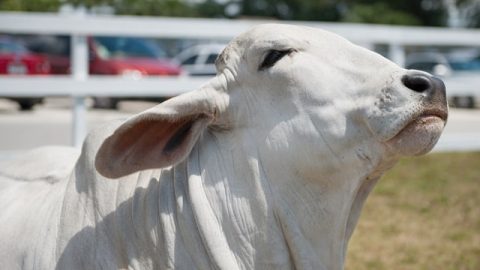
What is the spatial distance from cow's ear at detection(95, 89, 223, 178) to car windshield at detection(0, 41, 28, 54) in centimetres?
1049

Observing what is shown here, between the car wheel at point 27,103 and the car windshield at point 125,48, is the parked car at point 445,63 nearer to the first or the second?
the car windshield at point 125,48

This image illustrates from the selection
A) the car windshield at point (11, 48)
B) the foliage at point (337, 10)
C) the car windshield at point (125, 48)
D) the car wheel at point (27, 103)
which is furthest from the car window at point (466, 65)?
the car wheel at point (27, 103)

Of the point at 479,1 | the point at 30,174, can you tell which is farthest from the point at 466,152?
the point at 479,1

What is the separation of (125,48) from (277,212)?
33.2 ft

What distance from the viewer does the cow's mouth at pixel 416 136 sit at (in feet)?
6.15

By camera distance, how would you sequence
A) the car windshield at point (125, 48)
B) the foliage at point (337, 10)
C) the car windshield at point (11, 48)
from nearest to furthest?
the car windshield at point (125, 48), the car windshield at point (11, 48), the foliage at point (337, 10)

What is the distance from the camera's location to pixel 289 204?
1.99 m

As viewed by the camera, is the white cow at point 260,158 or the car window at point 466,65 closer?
the white cow at point 260,158

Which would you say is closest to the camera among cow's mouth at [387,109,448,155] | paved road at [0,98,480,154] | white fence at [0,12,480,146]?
cow's mouth at [387,109,448,155]

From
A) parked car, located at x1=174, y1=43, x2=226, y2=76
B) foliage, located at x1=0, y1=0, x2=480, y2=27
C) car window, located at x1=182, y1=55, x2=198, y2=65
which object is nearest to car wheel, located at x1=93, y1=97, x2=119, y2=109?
parked car, located at x1=174, y1=43, x2=226, y2=76

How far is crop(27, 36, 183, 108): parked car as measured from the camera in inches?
423

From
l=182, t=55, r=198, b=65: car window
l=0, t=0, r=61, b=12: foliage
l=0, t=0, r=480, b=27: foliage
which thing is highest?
l=182, t=55, r=198, b=65: car window

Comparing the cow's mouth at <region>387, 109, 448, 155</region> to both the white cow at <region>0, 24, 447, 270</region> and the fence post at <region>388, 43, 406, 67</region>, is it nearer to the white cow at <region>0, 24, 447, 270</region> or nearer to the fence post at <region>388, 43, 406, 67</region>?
the white cow at <region>0, 24, 447, 270</region>

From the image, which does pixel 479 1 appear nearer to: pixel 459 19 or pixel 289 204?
pixel 459 19
